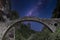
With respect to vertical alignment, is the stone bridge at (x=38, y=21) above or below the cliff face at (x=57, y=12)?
below

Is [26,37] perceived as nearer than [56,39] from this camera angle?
No

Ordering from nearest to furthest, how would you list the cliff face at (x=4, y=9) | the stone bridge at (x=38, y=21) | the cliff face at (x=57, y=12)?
1. the stone bridge at (x=38, y=21)
2. the cliff face at (x=4, y=9)
3. the cliff face at (x=57, y=12)

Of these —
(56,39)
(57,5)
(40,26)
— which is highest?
(57,5)

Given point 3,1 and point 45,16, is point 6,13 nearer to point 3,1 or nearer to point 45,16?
point 3,1

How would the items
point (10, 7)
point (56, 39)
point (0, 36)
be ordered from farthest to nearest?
point (10, 7), point (0, 36), point (56, 39)

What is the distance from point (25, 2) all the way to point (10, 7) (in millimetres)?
1395

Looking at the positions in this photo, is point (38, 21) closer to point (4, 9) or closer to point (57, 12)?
point (57, 12)

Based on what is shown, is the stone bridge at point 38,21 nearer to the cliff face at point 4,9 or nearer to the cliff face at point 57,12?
the cliff face at point 4,9

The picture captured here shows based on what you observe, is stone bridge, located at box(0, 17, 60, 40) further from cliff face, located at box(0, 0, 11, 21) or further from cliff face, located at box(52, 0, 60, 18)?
cliff face, located at box(52, 0, 60, 18)

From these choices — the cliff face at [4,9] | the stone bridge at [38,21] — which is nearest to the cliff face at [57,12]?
the stone bridge at [38,21]

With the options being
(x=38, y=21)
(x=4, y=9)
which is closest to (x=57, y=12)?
(x=38, y=21)

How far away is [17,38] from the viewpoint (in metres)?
16.4

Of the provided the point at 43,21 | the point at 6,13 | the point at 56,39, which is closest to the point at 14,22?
the point at 6,13

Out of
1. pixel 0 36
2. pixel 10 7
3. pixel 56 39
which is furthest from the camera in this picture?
pixel 10 7
